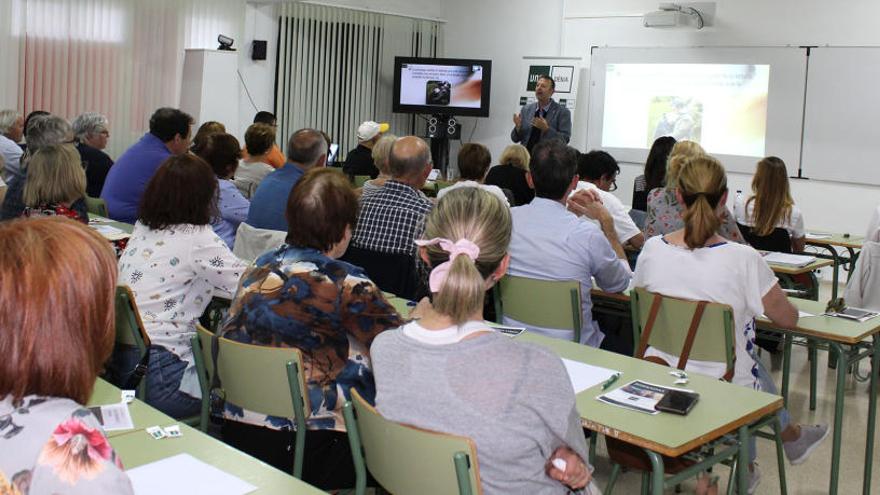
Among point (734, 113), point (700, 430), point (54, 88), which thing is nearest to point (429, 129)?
point (734, 113)

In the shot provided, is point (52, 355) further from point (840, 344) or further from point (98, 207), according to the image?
point (98, 207)

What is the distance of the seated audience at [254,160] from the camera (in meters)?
6.30

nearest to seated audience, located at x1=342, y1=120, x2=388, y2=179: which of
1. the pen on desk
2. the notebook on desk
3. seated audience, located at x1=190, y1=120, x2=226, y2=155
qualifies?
seated audience, located at x1=190, y1=120, x2=226, y2=155

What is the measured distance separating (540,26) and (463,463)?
9.65 meters

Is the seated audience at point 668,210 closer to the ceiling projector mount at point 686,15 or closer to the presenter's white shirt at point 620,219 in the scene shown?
the presenter's white shirt at point 620,219

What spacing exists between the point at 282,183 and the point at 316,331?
2.53m

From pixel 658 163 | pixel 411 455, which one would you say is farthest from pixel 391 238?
pixel 658 163

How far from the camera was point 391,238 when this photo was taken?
13.5 feet

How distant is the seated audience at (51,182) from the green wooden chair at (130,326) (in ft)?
4.89

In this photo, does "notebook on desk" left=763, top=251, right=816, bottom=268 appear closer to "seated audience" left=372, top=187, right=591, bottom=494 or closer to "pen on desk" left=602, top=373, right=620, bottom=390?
"pen on desk" left=602, top=373, right=620, bottom=390

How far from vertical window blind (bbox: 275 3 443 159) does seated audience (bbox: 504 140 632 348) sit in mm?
6627

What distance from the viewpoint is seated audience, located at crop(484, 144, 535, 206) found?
637 centimetres

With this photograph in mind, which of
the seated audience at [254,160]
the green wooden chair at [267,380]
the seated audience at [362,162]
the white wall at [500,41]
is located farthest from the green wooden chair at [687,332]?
the white wall at [500,41]

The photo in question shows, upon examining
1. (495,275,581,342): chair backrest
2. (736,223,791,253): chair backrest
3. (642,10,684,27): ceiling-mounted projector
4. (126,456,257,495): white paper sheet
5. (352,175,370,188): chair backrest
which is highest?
(642,10,684,27): ceiling-mounted projector
